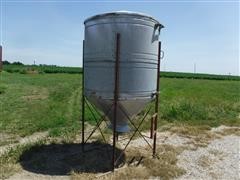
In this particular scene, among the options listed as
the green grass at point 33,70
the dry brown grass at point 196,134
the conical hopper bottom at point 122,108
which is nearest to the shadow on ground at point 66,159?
the conical hopper bottom at point 122,108

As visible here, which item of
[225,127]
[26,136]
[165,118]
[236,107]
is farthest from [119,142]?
[236,107]

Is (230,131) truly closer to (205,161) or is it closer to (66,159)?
(205,161)

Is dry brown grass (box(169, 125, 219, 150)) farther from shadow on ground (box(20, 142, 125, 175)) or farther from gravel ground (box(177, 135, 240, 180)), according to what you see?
shadow on ground (box(20, 142, 125, 175))

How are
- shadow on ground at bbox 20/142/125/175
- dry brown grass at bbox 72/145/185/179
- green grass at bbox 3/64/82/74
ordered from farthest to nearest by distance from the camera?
green grass at bbox 3/64/82/74 < shadow on ground at bbox 20/142/125/175 < dry brown grass at bbox 72/145/185/179

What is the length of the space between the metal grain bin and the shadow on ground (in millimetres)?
1039

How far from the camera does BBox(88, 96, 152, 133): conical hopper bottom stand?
16.7 feet

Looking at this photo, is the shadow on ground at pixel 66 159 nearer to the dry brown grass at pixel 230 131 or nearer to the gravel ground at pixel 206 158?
the gravel ground at pixel 206 158

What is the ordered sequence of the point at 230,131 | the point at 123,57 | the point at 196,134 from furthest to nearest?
1. the point at 230,131
2. the point at 196,134
3. the point at 123,57

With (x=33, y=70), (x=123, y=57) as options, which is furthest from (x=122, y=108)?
(x=33, y=70)

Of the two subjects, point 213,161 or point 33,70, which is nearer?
point 213,161

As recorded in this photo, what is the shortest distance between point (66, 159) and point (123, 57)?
2.38 metres

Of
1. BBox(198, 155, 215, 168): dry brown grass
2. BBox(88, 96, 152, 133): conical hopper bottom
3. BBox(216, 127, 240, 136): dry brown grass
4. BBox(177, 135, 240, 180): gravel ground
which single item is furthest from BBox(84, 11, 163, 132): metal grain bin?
BBox(216, 127, 240, 136): dry brown grass

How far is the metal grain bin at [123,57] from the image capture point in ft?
15.9

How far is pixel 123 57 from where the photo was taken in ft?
16.0
